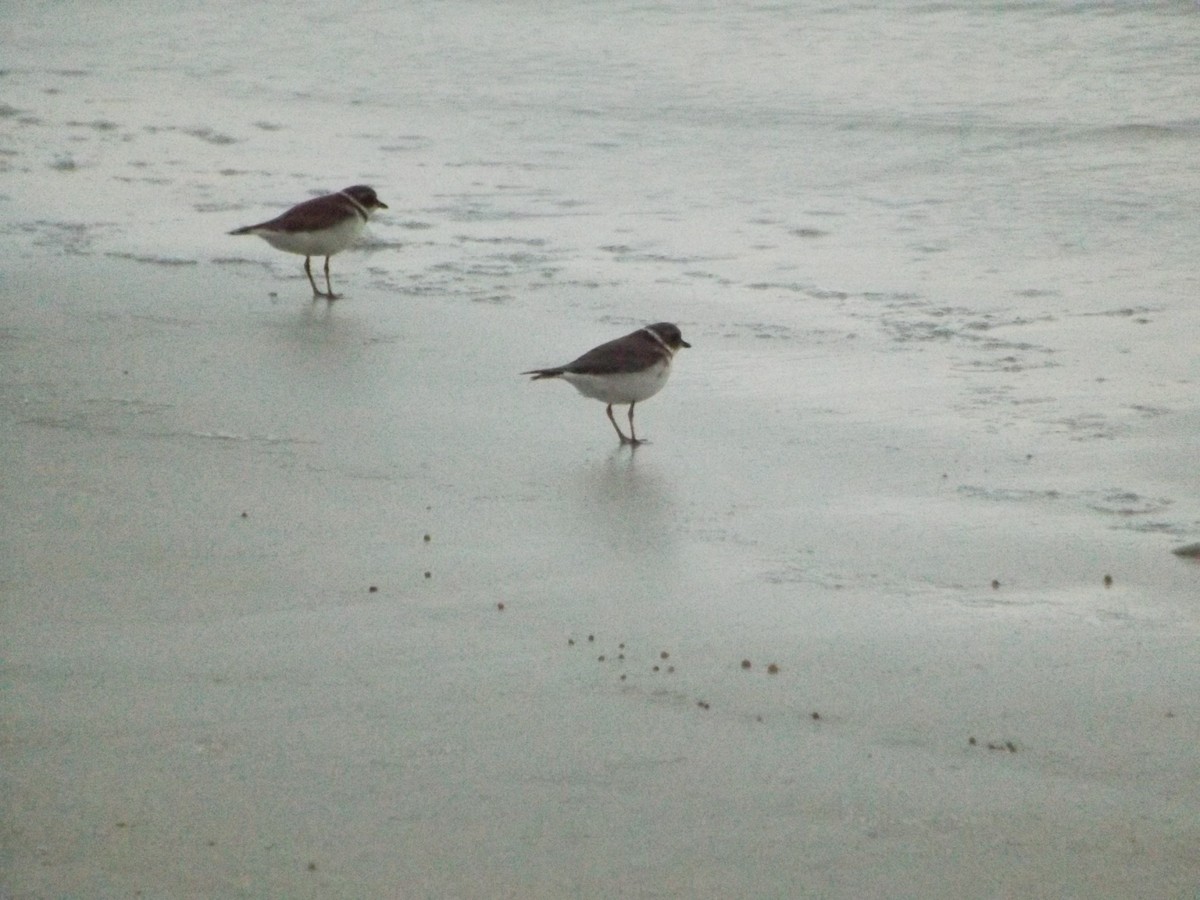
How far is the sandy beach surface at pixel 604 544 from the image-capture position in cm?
381

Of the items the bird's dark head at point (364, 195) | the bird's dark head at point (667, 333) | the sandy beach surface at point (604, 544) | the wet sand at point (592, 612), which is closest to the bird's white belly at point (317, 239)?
the sandy beach surface at point (604, 544)

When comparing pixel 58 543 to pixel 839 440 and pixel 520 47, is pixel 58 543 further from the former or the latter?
pixel 520 47

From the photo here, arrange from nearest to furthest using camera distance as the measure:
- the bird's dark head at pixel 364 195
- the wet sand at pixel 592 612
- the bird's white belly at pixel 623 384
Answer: the wet sand at pixel 592 612 < the bird's white belly at pixel 623 384 < the bird's dark head at pixel 364 195

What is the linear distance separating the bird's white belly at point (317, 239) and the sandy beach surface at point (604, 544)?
31 centimetres

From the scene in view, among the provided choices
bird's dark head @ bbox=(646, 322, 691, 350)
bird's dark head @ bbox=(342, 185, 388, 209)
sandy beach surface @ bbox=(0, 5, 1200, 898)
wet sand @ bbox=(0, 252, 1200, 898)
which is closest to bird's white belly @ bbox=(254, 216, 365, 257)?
sandy beach surface @ bbox=(0, 5, 1200, 898)

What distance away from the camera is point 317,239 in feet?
31.5

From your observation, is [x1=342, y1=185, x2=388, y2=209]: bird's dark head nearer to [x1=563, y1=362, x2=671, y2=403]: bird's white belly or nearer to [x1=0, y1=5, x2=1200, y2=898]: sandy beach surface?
[x1=0, y1=5, x2=1200, y2=898]: sandy beach surface

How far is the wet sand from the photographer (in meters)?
3.76

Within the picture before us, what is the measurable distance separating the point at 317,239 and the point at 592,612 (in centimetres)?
501

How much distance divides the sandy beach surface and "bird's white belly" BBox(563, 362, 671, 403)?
25 centimetres

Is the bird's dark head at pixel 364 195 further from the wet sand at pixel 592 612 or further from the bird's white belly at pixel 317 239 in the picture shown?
the wet sand at pixel 592 612

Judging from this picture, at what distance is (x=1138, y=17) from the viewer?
17.3 m

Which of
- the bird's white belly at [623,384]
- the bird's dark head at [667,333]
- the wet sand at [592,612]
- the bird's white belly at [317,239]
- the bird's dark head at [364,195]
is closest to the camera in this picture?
the wet sand at [592,612]

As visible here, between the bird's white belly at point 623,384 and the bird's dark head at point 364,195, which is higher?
the bird's white belly at point 623,384
